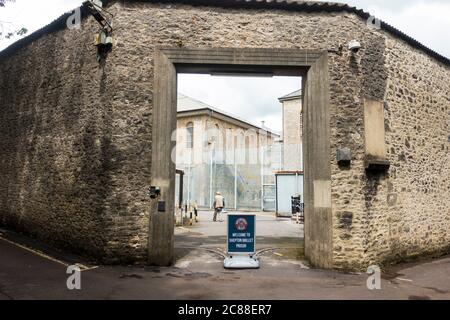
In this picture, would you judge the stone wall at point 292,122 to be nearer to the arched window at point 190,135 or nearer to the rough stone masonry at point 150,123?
the arched window at point 190,135

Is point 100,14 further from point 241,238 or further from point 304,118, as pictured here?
point 241,238

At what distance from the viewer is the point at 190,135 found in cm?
2980

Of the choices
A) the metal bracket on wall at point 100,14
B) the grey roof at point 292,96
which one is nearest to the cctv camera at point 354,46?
the metal bracket on wall at point 100,14

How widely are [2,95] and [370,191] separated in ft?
39.8

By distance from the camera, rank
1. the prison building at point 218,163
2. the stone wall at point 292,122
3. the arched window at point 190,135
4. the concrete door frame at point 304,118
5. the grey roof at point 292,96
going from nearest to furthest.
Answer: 1. the concrete door frame at point 304,118
2. the prison building at point 218,163
3. the stone wall at point 292,122
4. the grey roof at point 292,96
5. the arched window at point 190,135

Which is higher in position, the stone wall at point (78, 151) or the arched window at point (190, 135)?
the arched window at point (190, 135)

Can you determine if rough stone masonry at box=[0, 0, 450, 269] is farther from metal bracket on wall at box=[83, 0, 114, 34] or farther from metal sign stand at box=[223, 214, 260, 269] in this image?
metal sign stand at box=[223, 214, 260, 269]

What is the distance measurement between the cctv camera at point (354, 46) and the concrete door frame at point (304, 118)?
1.88 feet

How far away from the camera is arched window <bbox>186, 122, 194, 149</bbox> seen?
2940 centimetres

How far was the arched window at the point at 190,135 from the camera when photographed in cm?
2940

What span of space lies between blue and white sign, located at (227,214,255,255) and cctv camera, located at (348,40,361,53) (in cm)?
441

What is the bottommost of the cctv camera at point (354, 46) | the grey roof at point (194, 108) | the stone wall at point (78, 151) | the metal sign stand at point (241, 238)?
the metal sign stand at point (241, 238)
